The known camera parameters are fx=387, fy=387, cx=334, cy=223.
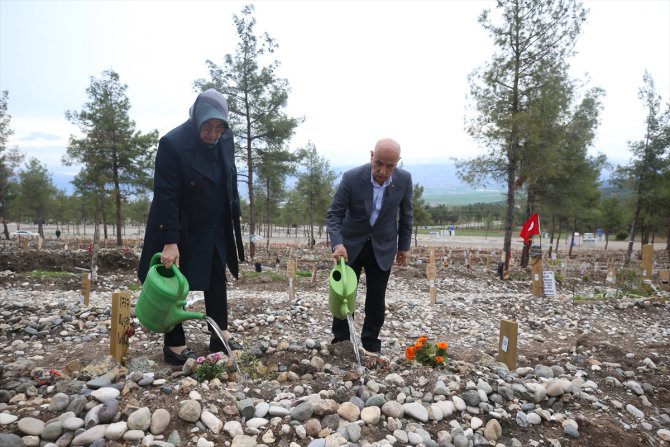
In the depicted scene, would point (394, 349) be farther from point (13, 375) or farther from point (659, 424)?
point (13, 375)

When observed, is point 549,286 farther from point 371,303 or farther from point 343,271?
point 343,271

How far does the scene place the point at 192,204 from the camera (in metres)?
3.14

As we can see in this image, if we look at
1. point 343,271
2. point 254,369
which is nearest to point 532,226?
point 343,271

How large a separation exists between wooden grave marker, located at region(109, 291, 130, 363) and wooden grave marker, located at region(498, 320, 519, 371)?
3295mm

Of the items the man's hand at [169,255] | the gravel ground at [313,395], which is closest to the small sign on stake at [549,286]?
the gravel ground at [313,395]

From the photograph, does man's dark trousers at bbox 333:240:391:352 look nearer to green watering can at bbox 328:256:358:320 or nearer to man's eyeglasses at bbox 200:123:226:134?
green watering can at bbox 328:256:358:320

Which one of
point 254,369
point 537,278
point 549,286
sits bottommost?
point 549,286

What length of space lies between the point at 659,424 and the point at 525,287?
30.8 ft

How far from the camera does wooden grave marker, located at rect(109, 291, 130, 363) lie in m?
3.08

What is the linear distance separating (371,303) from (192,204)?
1.80 m

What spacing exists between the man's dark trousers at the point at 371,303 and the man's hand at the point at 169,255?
149 cm

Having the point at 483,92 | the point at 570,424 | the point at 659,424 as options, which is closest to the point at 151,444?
the point at 570,424

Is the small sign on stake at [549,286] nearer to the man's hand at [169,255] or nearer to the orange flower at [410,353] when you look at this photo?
the orange flower at [410,353]

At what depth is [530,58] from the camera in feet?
45.0
